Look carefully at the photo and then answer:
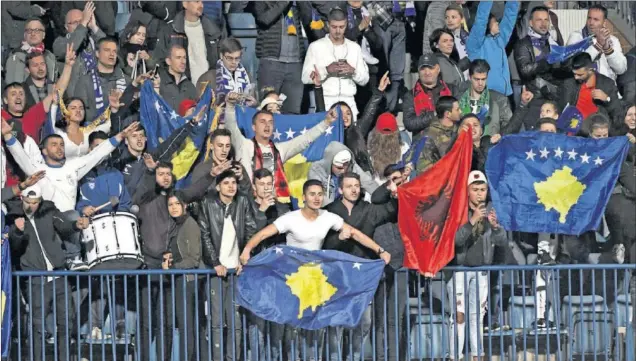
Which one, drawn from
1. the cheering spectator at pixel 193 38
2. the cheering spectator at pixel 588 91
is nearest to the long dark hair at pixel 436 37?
the cheering spectator at pixel 588 91

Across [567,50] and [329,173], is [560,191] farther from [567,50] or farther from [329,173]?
[567,50]

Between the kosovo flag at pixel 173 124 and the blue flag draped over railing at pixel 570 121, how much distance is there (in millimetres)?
3946

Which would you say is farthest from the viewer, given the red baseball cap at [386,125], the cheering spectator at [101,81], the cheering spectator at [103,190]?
the cheering spectator at [101,81]

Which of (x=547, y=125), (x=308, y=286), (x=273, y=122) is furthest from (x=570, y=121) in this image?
(x=308, y=286)

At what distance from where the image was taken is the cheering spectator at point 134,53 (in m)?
24.8

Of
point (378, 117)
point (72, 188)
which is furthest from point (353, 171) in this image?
point (72, 188)

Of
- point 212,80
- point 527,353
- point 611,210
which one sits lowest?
point 527,353

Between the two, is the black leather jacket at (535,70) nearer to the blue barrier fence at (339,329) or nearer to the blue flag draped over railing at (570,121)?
the blue flag draped over railing at (570,121)

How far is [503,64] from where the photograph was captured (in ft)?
83.6

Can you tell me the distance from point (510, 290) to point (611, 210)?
1646 millimetres

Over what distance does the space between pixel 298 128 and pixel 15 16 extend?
392cm

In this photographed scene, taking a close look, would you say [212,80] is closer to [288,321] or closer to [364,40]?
[364,40]

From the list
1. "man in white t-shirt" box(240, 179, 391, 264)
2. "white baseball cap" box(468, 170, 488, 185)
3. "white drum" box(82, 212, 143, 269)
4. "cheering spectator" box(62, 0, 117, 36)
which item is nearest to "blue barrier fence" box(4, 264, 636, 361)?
"white drum" box(82, 212, 143, 269)

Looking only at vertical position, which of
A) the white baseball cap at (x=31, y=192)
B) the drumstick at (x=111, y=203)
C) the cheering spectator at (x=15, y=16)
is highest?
the cheering spectator at (x=15, y=16)
